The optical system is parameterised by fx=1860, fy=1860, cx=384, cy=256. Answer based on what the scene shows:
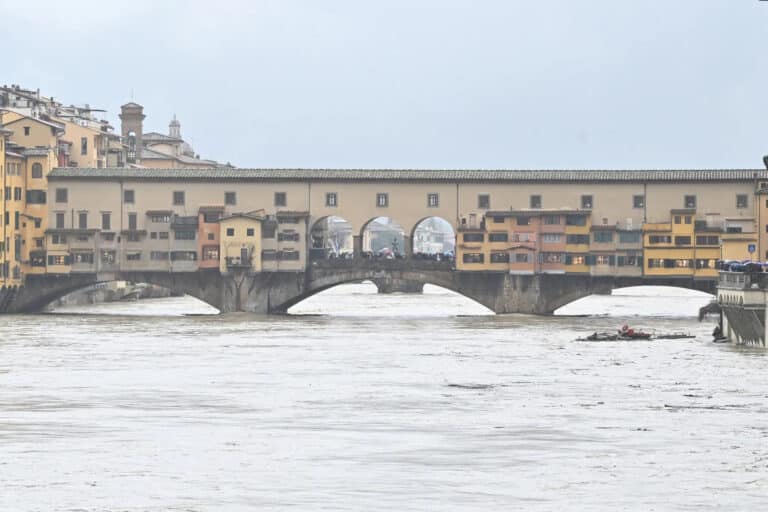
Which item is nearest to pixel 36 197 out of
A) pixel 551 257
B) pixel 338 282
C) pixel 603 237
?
pixel 338 282

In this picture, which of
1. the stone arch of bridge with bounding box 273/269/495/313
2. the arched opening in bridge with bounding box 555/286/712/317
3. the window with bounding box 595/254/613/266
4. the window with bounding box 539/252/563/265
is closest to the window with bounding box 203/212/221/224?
the stone arch of bridge with bounding box 273/269/495/313

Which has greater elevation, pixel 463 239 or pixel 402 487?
pixel 463 239

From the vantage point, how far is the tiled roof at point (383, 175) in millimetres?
82812

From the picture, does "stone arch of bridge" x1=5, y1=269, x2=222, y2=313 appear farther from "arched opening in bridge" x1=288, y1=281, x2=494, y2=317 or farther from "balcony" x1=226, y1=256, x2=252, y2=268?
"arched opening in bridge" x1=288, y1=281, x2=494, y2=317

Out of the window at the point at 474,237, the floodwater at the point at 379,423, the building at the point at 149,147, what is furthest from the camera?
the building at the point at 149,147

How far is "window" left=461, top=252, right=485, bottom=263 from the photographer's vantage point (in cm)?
8294

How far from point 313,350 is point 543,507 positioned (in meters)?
30.9

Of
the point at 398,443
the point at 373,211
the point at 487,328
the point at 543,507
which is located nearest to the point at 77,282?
the point at 373,211

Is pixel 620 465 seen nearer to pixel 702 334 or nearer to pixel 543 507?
pixel 543 507

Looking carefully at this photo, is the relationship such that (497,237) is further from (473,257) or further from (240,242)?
(240,242)

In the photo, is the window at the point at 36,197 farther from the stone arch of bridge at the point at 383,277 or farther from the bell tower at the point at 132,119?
the bell tower at the point at 132,119

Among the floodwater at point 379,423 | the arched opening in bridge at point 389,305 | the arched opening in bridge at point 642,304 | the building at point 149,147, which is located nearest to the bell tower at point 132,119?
the building at point 149,147

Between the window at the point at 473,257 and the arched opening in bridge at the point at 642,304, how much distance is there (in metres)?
4.45

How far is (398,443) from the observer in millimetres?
33188
